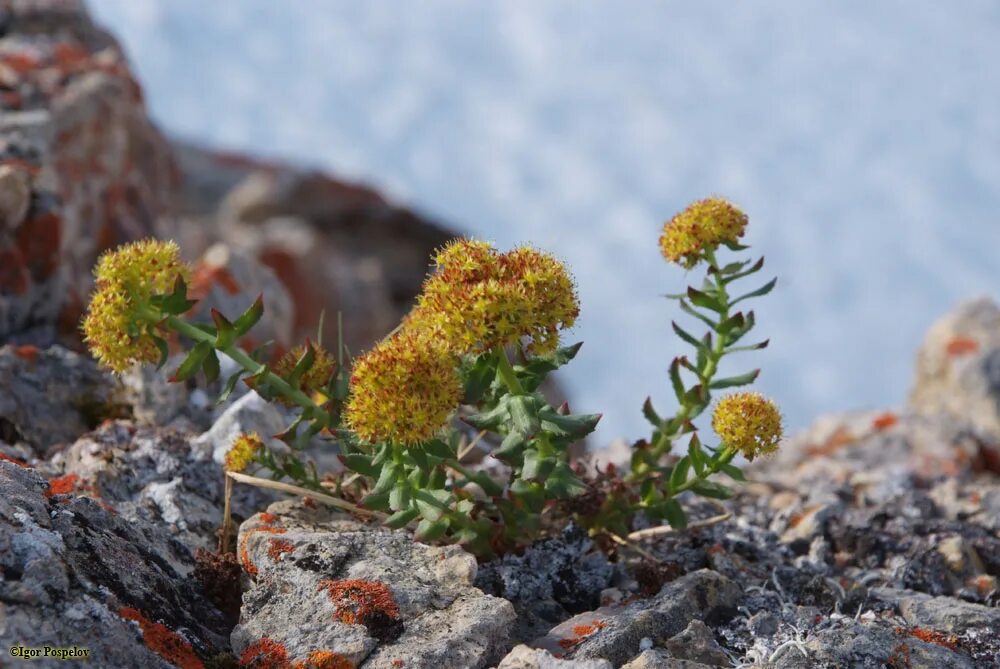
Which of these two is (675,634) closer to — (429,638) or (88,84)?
(429,638)

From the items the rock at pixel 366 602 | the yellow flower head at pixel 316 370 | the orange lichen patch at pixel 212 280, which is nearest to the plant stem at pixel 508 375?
the rock at pixel 366 602

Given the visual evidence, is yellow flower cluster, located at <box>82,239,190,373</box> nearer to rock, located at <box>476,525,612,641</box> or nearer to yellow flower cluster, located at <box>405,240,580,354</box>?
yellow flower cluster, located at <box>405,240,580,354</box>

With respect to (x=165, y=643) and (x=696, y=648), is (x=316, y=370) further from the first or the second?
(x=696, y=648)

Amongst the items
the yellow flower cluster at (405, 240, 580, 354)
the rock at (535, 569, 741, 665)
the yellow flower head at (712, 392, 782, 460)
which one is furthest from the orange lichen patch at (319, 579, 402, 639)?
the yellow flower head at (712, 392, 782, 460)

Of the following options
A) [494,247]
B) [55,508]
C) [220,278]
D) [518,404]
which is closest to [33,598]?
[55,508]

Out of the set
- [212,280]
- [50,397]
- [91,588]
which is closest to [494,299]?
[91,588]

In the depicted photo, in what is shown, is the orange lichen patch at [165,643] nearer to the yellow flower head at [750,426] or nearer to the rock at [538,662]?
the rock at [538,662]
